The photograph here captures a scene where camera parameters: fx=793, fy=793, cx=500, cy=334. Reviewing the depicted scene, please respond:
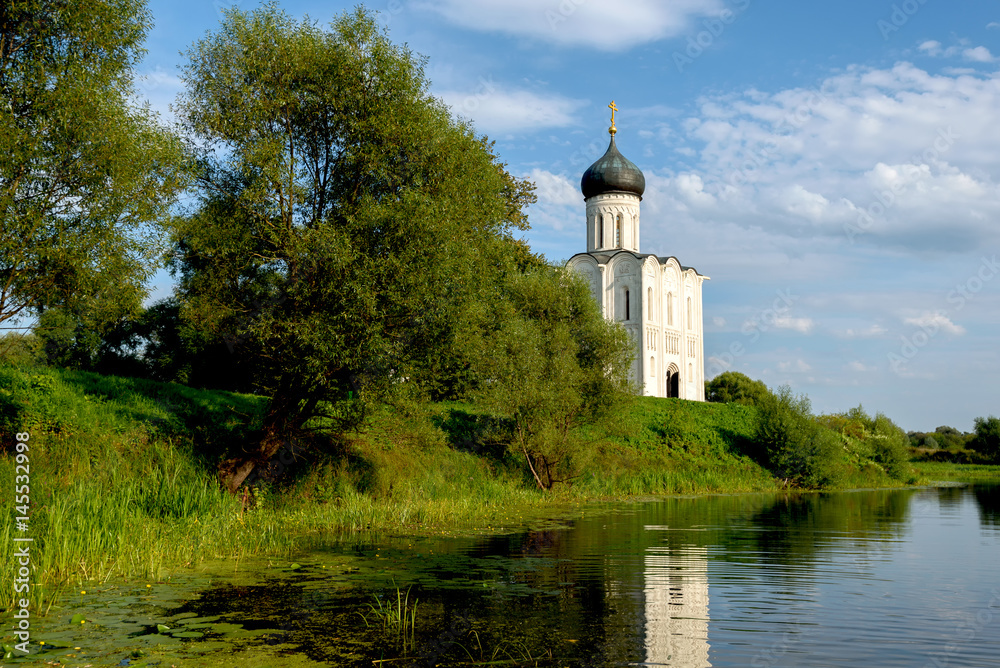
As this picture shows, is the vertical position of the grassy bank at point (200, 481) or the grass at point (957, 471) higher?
the grassy bank at point (200, 481)

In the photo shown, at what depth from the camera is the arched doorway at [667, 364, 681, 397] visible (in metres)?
60.4

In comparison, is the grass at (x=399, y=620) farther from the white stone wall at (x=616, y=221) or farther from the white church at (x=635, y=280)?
the white stone wall at (x=616, y=221)

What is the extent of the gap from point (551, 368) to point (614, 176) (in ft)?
115

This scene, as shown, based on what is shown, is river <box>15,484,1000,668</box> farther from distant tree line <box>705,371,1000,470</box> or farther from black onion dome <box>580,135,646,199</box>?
black onion dome <box>580,135,646,199</box>

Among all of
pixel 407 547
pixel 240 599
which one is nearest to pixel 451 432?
pixel 407 547

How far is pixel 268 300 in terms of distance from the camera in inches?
709

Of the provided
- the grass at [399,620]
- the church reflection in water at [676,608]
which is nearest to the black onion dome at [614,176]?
the church reflection in water at [676,608]

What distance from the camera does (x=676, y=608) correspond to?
970 cm

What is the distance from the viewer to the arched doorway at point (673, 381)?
60.4 m

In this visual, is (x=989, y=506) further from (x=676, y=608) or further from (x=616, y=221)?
(x=616, y=221)

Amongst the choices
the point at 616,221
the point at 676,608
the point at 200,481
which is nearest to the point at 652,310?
the point at 616,221

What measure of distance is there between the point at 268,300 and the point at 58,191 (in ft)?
15.9

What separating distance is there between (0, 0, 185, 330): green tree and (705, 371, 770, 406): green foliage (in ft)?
227

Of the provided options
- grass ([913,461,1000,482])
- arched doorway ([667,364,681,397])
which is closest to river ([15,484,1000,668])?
arched doorway ([667,364,681,397])
